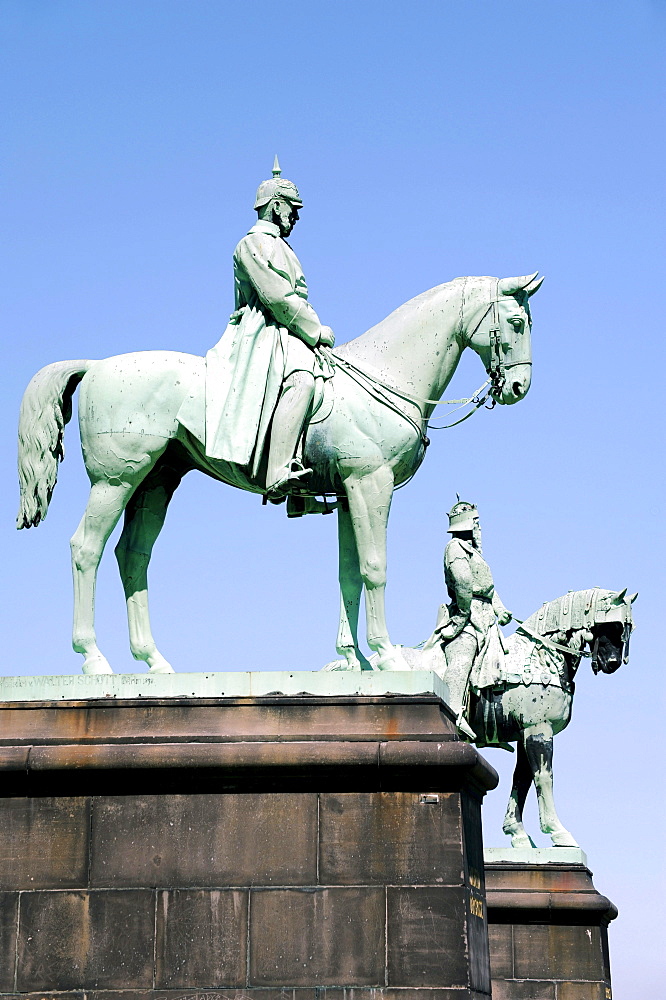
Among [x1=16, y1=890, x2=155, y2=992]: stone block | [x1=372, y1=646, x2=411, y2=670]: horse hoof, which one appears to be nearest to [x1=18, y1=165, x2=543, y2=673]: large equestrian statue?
[x1=372, y1=646, x2=411, y2=670]: horse hoof

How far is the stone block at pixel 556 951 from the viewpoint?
867 inches

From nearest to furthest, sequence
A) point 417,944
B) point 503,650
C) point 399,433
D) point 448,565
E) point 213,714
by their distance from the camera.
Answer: point 417,944 → point 213,714 → point 399,433 → point 448,565 → point 503,650

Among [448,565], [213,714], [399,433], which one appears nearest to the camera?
[213,714]

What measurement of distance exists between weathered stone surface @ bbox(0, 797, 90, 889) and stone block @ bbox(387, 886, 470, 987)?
2392 mm

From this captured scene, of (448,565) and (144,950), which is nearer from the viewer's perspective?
(144,950)

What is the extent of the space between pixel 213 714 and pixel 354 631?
1.70 m

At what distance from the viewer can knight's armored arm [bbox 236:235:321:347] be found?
14812mm

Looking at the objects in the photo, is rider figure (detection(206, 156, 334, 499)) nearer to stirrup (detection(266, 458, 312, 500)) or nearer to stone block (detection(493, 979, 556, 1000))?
stirrup (detection(266, 458, 312, 500))

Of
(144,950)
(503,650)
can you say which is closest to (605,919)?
(503,650)

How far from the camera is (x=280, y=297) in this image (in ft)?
48.5

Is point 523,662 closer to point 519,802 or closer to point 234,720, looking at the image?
point 519,802

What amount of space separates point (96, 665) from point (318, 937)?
2.90 metres

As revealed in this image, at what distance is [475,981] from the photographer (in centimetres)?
1307

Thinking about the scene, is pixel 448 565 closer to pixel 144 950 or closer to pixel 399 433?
pixel 399 433
